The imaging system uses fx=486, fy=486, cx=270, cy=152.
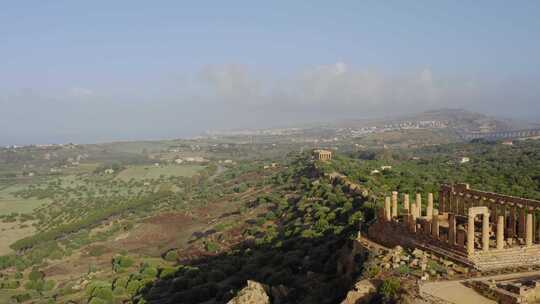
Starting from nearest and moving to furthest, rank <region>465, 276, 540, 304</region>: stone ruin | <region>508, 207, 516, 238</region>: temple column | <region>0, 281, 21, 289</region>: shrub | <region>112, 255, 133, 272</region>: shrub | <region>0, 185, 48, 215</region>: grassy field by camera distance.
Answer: <region>465, 276, 540, 304</region>: stone ruin → <region>508, 207, 516, 238</region>: temple column → <region>112, 255, 133, 272</region>: shrub → <region>0, 281, 21, 289</region>: shrub → <region>0, 185, 48, 215</region>: grassy field

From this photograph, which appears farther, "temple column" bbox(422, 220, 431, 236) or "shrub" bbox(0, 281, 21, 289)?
"shrub" bbox(0, 281, 21, 289)

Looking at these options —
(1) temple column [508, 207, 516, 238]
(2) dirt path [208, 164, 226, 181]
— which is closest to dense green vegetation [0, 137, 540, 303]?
(1) temple column [508, 207, 516, 238]

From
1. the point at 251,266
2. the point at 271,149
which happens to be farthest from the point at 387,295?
the point at 271,149

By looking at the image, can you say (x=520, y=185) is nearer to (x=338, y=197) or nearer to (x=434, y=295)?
(x=338, y=197)

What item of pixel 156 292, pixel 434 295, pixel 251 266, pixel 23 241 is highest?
pixel 434 295

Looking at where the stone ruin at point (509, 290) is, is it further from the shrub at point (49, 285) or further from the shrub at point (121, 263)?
the shrub at point (49, 285)

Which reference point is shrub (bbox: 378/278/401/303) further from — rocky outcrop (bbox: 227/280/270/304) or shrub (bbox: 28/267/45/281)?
shrub (bbox: 28/267/45/281)

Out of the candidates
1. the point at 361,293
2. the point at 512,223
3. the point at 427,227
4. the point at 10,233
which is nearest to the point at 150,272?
the point at 427,227
